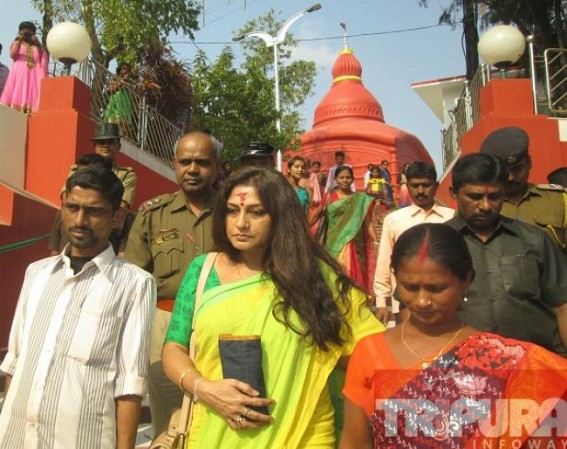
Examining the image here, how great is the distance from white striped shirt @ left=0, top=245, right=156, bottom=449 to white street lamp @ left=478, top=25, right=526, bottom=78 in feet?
24.5

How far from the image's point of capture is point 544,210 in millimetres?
3559

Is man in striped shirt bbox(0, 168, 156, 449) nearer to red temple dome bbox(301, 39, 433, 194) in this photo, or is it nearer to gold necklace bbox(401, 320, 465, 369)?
gold necklace bbox(401, 320, 465, 369)

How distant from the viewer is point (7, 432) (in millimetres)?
2436

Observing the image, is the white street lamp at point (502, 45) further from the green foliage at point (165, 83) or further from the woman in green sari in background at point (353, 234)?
the green foliage at point (165, 83)

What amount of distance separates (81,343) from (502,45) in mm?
7835

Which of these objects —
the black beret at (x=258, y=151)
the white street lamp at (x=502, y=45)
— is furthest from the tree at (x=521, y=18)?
the black beret at (x=258, y=151)

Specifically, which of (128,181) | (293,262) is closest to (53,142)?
(128,181)

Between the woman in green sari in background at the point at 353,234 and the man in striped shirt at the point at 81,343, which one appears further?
the woman in green sari in background at the point at 353,234

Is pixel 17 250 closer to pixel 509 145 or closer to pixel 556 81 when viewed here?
pixel 509 145

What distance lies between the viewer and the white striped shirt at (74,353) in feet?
7.93

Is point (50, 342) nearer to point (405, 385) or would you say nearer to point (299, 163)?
point (405, 385)

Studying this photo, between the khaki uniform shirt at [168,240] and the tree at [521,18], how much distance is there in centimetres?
1035

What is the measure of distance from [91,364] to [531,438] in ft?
5.22

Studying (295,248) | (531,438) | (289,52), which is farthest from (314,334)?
(289,52)
